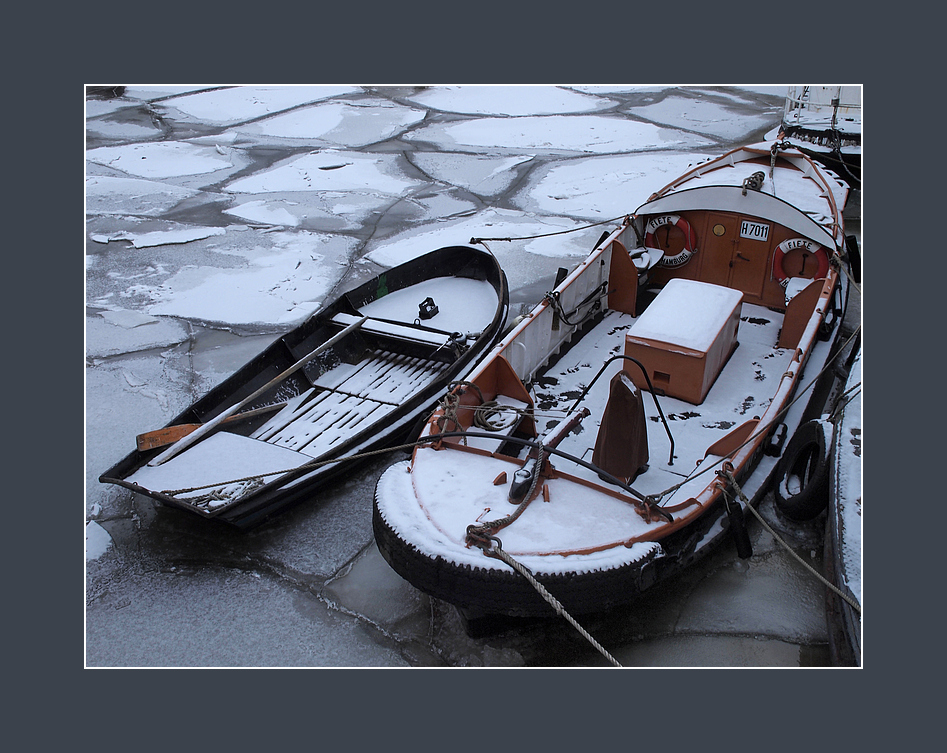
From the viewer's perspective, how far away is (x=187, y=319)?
930 cm

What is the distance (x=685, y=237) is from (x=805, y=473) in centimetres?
331

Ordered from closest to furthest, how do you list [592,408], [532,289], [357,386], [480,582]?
[480,582]
[592,408]
[357,386]
[532,289]

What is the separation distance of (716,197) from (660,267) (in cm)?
100

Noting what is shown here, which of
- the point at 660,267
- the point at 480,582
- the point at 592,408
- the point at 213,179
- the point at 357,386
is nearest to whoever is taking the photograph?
the point at 480,582

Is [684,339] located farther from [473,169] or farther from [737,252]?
[473,169]

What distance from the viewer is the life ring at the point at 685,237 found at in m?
8.01

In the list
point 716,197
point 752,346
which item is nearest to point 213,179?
point 716,197

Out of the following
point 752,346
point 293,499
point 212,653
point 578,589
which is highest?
point 752,346

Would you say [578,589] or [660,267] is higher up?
[660,267]

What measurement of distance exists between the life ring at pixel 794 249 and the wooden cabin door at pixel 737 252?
0.14 meters

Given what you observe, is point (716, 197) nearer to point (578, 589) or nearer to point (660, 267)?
point (660, 267)

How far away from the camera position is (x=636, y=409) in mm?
4941

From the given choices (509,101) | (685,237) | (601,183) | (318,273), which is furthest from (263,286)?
(509,101)

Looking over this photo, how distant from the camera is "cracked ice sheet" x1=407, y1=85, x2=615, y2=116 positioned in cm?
2047
